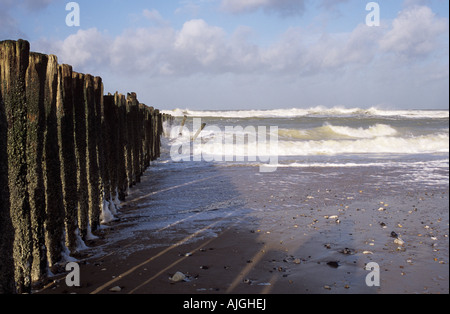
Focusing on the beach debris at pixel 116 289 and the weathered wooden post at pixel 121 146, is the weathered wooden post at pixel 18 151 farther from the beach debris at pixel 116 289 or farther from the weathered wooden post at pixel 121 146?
the weathered wooden post at pixel 121 146

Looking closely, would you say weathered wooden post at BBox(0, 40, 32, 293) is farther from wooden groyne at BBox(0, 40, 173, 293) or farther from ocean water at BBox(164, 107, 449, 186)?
ocean water at BBox(164, 107, 449, 186)

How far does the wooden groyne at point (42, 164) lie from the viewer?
354 cm

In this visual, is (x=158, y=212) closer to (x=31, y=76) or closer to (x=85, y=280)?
(x=85, y=280)

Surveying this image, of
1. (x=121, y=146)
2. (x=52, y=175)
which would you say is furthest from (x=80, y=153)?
(x=121, y=146)

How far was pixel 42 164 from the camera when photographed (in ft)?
13.9

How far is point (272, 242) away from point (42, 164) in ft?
9.43

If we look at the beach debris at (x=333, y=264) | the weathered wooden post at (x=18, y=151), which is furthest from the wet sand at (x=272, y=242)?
the weathered wooden post at (x=18, y=151)

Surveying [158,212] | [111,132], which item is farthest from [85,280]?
[111,132]

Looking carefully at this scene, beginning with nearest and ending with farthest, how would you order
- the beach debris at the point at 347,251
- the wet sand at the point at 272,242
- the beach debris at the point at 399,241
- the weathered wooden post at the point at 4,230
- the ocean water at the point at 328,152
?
the weathered wooden post at the point at 4,230
the wet sand at the point at 272,242
the beach debris at the point at 347,251
the beach debris at the point at 399,241
the ocean water at the point at 328,152

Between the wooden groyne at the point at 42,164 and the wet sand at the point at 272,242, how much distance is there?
34 cm

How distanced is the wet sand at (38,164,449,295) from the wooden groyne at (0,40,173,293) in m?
0.34

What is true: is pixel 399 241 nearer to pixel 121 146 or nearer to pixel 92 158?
pixel 92 158

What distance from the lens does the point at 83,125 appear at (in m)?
5.34

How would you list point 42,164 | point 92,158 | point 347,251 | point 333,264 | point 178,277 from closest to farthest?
point 178,277
point 42,164
point 333,264
point 347,251
point 92,158
